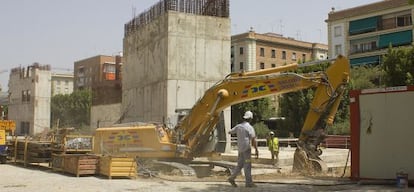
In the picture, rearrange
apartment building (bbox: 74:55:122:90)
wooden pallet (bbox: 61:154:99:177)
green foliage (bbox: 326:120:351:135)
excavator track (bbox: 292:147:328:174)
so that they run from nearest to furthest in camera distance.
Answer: wooden pallet (bbox: 61:154:99:177) < excavator track (bbox: 292:147:328:174) < green foliage (bbox: 326:120:351:135) < apartment building (bbox: 74:55:122:90)

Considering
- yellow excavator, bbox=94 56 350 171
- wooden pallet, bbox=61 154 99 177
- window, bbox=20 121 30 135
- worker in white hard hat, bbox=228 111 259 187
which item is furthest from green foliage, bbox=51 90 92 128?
worker in white hard hat, bbox=228 111 259 187

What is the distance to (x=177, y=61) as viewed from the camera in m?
25.9

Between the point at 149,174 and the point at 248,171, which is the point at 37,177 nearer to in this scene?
the point at 149,174

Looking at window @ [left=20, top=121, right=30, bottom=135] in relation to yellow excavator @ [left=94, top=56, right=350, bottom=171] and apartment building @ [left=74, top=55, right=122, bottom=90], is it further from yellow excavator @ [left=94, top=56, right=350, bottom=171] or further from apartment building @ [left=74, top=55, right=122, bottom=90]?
yellow excavator @ [left=94, top=56, right=350, bottom=171]

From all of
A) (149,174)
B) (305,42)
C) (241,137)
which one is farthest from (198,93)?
(305,42)

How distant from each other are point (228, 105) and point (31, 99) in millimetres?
56008

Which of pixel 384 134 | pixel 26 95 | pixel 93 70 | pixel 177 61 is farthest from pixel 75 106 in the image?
pixel 384 134

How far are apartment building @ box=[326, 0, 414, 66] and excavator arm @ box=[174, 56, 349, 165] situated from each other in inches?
1845

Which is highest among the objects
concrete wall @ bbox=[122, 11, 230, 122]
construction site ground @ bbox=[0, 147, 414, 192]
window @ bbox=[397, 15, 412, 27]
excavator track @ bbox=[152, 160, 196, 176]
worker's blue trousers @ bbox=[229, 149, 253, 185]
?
window @ bbox=[397, 15, 412, 27]

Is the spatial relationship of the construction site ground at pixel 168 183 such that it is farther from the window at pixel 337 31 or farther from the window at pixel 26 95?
the window at pixel 337 31

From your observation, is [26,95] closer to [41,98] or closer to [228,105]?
[41,98]

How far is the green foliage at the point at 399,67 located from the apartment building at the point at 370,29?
783 inches

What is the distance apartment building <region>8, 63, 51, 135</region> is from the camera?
67312 millimetres

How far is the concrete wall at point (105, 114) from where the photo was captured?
3695cm
